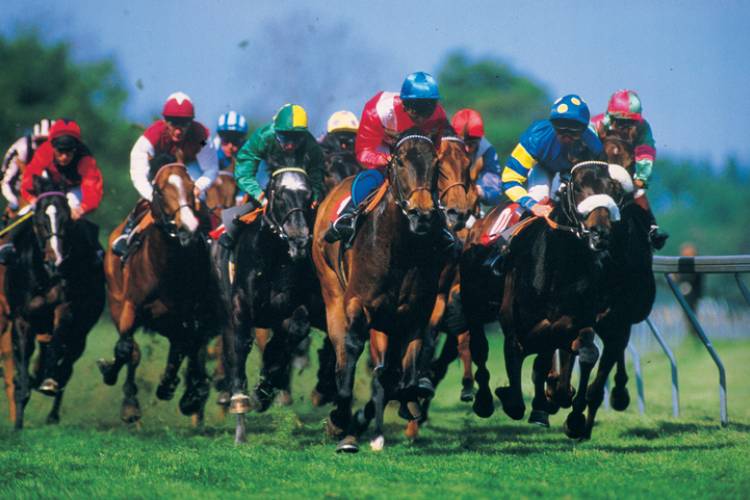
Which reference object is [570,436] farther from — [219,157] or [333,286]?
[219,157]

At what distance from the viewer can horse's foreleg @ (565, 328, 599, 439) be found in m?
8.52

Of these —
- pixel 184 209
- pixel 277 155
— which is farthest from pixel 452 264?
pixel 184 209

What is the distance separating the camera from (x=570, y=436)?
9.09m

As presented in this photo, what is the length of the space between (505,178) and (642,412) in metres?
3.90

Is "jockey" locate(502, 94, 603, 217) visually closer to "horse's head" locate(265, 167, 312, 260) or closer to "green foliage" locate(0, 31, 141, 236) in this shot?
"horse's head" locate(265, 167, 312, 260)

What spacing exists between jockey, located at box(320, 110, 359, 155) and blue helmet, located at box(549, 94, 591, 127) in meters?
3.93

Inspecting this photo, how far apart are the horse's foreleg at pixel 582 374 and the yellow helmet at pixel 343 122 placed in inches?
180

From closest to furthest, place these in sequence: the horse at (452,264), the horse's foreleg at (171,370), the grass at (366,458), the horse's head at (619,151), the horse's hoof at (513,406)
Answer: the grass at (366,458) → the horse at (452,264) → the horse's hoof at (513,406) → the horse's head at (619,151) → the horse's foreleg at (171,370)

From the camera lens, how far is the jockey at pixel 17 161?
1260cm

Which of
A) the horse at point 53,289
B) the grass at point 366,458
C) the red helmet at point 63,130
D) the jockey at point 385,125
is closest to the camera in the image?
the grass at point 366,458

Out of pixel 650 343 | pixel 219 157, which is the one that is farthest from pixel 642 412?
pixel 650 343

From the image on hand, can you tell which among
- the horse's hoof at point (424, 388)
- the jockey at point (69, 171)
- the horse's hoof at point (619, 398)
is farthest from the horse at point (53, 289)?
the horse's hoof at point (619, 398)

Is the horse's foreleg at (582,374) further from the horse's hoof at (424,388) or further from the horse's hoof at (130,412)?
the horse's hoof at (130,412)

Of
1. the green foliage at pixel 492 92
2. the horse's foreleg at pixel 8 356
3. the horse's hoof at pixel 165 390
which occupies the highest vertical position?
the green foliage at pixel 492 92
